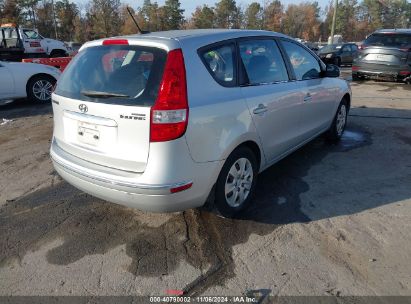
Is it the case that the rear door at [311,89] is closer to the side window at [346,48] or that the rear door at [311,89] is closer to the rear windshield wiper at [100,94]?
the rear windshield wiper at [100,94]

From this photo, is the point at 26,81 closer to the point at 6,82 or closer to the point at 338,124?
the point at 6,82

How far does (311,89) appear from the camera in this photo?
4.70 metres

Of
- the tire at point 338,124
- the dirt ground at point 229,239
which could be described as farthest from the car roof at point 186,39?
the tire at point 338,124

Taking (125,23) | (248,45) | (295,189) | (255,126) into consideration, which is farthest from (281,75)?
(125,23)

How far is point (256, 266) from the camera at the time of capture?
303 centimetres

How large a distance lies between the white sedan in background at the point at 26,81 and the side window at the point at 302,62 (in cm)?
685

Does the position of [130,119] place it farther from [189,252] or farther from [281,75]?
[281,75]

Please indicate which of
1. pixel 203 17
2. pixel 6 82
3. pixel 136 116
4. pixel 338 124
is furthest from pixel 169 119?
pixel 203 17

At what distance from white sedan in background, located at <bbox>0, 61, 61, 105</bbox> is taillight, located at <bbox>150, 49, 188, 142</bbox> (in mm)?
7463

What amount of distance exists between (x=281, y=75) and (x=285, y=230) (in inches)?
65.6

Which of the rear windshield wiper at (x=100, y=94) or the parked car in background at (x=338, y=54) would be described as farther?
the parked car in background at (x=338, y=54)

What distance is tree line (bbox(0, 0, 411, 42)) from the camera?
52.2m

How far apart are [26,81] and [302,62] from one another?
709 cm

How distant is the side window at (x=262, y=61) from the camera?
12.1 ft
